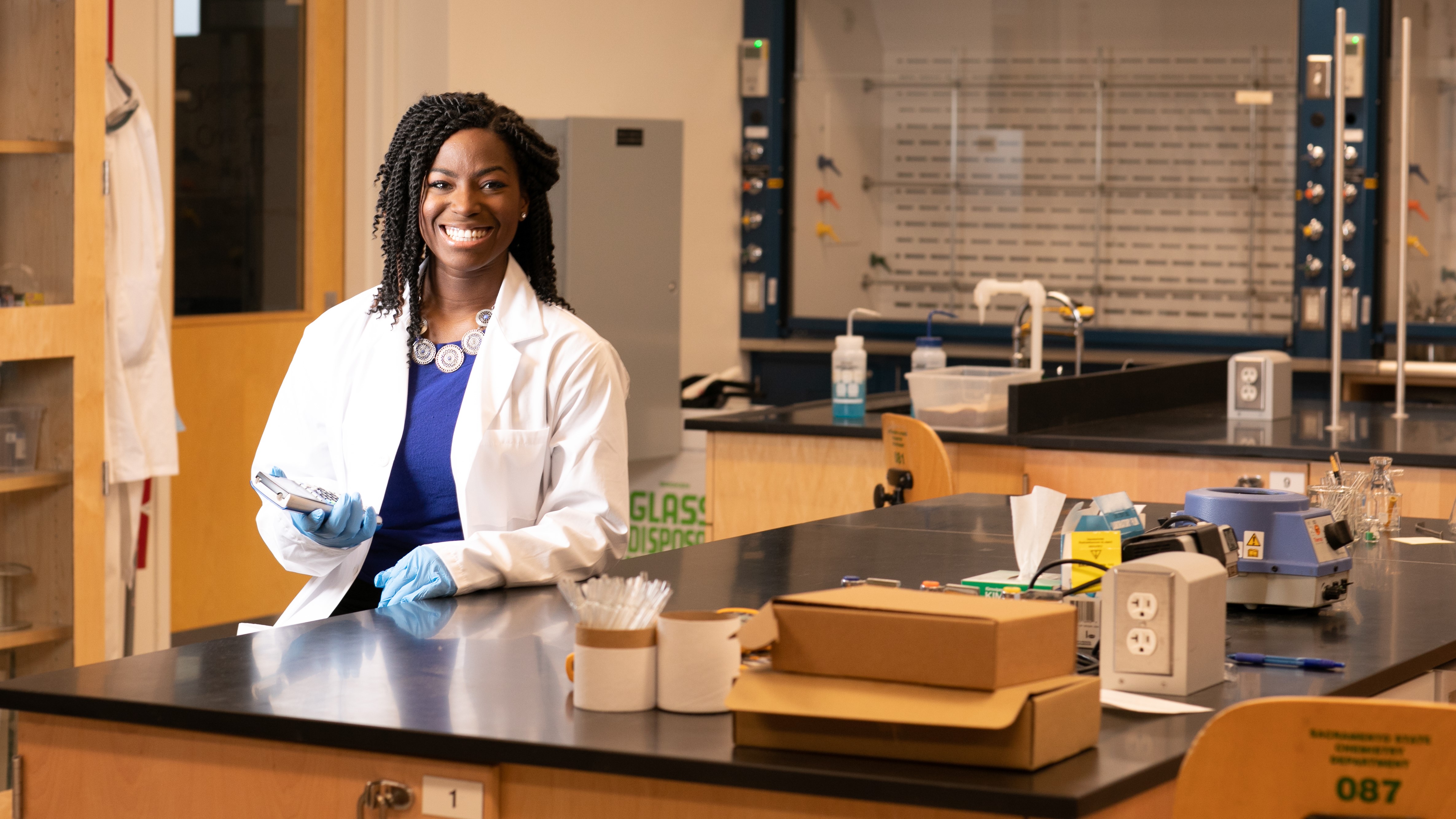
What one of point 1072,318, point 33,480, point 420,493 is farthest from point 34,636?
point 1072,318

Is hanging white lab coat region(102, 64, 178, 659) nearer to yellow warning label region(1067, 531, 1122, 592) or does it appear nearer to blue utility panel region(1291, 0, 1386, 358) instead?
yellow warning label region(1067, 531, 1122, 592)

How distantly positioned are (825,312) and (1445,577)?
495 cm

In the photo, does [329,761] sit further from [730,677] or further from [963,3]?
[963,3]

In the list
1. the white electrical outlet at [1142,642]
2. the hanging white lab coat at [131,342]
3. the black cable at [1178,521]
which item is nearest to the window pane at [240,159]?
the hanging white lab coat at [131,342]

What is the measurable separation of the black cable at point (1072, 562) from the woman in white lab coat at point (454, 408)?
2.00 ft

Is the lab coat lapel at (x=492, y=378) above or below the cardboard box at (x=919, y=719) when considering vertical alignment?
above

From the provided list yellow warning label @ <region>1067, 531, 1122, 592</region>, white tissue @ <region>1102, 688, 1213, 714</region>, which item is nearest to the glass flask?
yellow warning label @ <region>1067, 531, 1122, 592</region>

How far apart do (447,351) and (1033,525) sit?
0.93 m

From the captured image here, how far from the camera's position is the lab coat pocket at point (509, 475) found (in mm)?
2404

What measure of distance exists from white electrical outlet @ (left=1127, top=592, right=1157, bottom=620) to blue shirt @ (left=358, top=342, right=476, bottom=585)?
3.49 ft

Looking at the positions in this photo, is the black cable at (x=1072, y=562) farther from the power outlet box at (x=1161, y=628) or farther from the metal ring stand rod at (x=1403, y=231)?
the metal ring stand rod at (x=1403, y=231)

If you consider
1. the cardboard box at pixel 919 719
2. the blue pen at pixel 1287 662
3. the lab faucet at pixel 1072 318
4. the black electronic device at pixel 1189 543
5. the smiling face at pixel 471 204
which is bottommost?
Answer: the blue pen at pixel 1287 662

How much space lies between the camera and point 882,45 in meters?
7.34

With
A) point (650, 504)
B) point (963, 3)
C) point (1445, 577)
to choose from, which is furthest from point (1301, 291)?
point (1445, 577)
